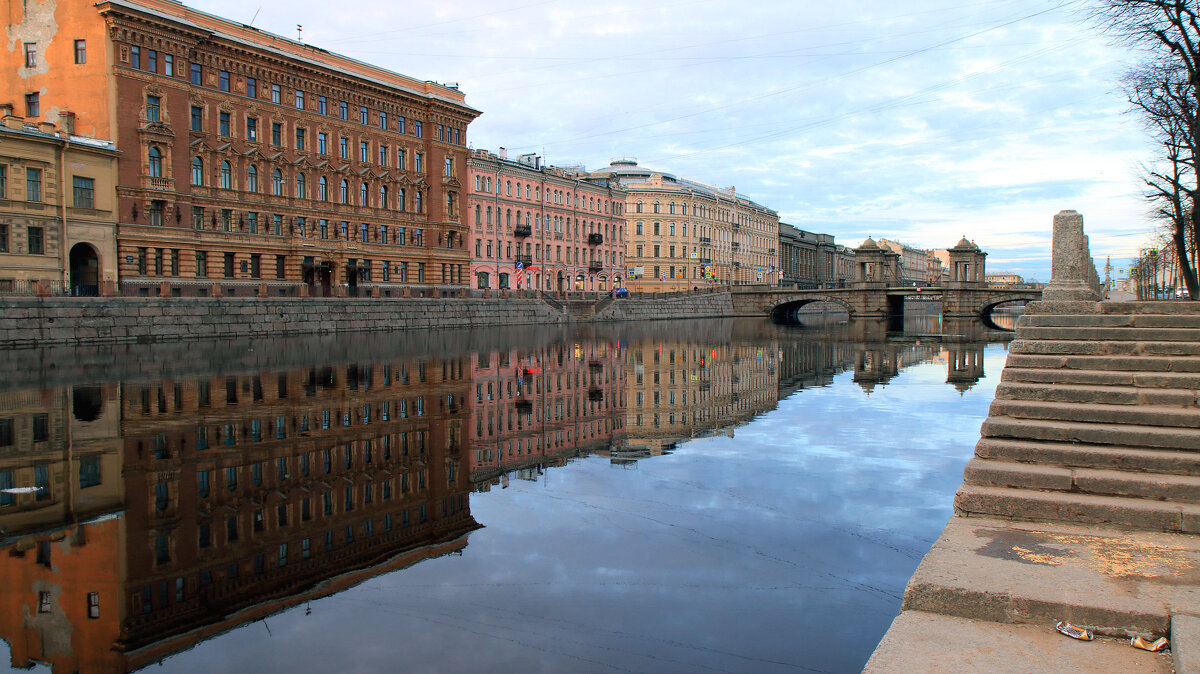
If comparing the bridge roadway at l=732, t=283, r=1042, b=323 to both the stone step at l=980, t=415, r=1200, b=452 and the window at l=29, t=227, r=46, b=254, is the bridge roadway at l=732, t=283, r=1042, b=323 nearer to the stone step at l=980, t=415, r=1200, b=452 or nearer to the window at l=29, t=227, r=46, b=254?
the window at l=29, t=227, r=46, b=254

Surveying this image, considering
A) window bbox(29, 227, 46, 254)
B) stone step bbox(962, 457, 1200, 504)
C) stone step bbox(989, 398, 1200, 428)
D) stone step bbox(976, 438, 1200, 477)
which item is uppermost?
window bbox(29, 227, 46, 254)

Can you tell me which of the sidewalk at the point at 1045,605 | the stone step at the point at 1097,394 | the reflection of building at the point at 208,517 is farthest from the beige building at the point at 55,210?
the sidewalk at the point at 1045,605

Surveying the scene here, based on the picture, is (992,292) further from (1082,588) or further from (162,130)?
(1082,588)

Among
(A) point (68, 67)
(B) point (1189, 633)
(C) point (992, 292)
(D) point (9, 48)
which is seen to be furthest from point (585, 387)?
(C) point (992, 292)

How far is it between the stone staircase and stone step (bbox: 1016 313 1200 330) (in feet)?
0.06

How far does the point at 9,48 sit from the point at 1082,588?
64772 mm

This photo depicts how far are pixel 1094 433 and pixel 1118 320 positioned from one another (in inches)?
191

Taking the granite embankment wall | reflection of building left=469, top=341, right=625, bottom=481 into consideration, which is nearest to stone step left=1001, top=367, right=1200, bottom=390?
reflection of building left=469, top=341, right=625, bottom=481

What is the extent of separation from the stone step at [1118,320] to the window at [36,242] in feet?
154

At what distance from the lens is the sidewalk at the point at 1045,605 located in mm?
5992

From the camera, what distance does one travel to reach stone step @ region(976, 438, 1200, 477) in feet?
32.6

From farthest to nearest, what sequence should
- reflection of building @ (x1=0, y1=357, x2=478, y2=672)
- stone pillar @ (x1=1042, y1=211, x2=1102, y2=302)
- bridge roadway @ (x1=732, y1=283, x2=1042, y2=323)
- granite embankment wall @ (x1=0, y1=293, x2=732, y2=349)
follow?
bridge roadway @ (x1=732, y1=283, x2=1042, y2=323) < granite embankment wall @ (x1=0, y1=293, x2=732, y2=349) < stone pillar @ (x1=1042, y1=211, x2=1102, y2=302) < reflection of building @ (x1=0, y1=357, x2=478, y2=672)

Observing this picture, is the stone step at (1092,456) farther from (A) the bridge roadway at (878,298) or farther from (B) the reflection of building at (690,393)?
(A) the bridge roadway at (878,298)

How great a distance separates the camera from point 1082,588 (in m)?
7.05
